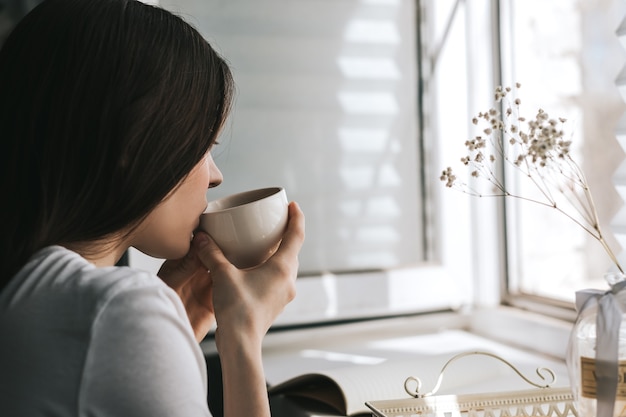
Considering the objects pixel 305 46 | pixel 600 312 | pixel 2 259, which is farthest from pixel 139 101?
pixel 305 46

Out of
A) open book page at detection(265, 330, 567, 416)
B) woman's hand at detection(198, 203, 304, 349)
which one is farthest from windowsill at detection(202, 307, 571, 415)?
woman's hand at detection(198, 203, 304, 349)

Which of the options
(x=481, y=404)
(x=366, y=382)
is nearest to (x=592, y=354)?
(x=481, y=404)

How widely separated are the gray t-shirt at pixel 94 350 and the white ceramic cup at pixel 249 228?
18cm

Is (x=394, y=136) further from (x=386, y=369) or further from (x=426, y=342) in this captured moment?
(x=386, y=369)

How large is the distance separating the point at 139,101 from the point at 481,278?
0.91 metres

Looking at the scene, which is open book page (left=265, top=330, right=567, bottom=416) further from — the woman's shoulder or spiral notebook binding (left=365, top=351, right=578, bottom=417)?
the woman's shoulder

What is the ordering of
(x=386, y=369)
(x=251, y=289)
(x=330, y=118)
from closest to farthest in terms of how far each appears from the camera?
(x=251, y=289) < (x=386, y=369) < (x=330, y=118)

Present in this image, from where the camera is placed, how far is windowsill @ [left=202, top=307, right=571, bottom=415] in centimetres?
105

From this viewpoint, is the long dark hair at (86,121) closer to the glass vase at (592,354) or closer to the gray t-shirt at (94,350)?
the gray t-shirt at (94,350)

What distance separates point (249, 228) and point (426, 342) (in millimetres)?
617

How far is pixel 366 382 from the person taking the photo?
2.57 ft

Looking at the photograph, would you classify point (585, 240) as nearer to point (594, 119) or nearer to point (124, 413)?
point (594, 119)

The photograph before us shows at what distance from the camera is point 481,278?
1.30 meters

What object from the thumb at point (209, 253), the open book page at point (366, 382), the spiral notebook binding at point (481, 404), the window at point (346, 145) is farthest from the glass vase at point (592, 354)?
the window at point (346, 145)
